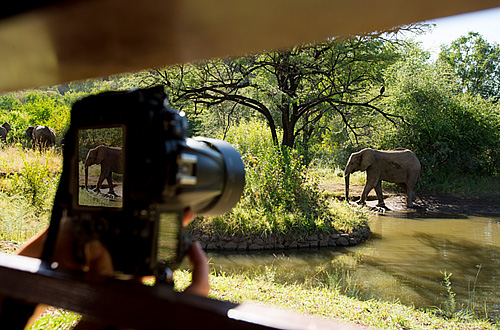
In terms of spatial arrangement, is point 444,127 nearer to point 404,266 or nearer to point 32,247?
point 404,266

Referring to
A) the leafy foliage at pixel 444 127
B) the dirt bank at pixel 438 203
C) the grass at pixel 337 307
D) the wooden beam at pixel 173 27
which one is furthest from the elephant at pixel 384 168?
the wooden beam at pixel 173 27

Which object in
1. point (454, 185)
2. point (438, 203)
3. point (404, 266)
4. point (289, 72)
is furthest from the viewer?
point (454, 185)

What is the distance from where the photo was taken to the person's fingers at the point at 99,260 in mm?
459

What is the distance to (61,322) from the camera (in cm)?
210

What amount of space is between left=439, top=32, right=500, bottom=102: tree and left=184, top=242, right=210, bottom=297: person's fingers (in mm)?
20248

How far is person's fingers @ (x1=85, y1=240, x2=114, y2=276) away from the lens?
46 centimetres

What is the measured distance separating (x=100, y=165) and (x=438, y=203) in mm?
12486

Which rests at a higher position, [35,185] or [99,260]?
[99,260]

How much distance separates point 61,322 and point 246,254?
12.5 feet

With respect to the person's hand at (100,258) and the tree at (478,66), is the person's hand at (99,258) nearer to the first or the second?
the person's hand at (100,258)

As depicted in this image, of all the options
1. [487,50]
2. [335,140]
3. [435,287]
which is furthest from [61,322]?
[487,50]

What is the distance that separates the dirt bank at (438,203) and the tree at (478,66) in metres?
8.37

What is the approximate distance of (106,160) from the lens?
1.86 feet

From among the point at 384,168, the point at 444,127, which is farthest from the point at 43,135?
the point at 444,127
